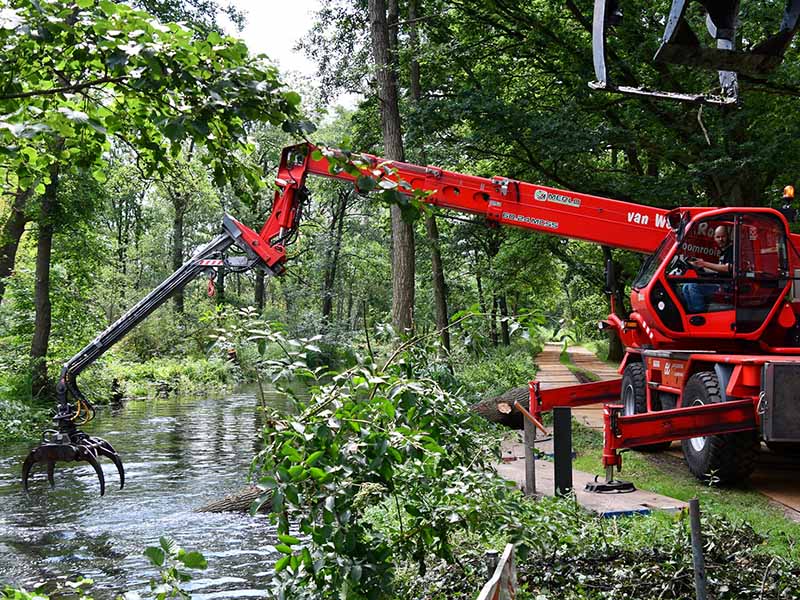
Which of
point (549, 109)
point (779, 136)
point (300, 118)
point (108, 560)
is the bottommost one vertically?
point (108, 560)

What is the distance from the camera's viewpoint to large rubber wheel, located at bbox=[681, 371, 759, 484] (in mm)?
8195

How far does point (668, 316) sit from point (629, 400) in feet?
6.46

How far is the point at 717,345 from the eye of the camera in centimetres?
948

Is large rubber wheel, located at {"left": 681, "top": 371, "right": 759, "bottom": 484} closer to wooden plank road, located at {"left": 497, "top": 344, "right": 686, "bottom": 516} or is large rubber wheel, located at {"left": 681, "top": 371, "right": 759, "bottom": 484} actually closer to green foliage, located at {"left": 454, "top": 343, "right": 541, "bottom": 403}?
wooden plank road, located at {"left": 497, "top": 344, "right": 686, "bottom": 516}

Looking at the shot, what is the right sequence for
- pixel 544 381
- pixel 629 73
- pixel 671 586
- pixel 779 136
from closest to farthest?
pixel 671 586 → pixel 779 136 → pixel 629 73 → pixel 544 381

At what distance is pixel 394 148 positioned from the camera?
13.6 meters

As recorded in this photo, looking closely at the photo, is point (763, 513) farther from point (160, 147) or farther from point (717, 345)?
point (160, 147)

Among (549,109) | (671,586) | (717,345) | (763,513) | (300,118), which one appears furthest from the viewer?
(549,109)

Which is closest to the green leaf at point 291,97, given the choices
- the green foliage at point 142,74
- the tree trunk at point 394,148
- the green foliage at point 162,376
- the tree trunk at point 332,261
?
the green foliage at point 142,74

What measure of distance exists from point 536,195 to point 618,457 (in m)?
4.30

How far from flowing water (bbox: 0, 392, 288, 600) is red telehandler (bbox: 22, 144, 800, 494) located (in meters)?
0.61

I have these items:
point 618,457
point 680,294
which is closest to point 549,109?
point 680,294

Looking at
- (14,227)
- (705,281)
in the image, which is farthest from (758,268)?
(14,227)

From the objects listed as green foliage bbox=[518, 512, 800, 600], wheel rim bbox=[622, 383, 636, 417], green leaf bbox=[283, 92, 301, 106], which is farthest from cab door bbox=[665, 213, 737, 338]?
green leaf bbox=[283, 92, 301, 106]
